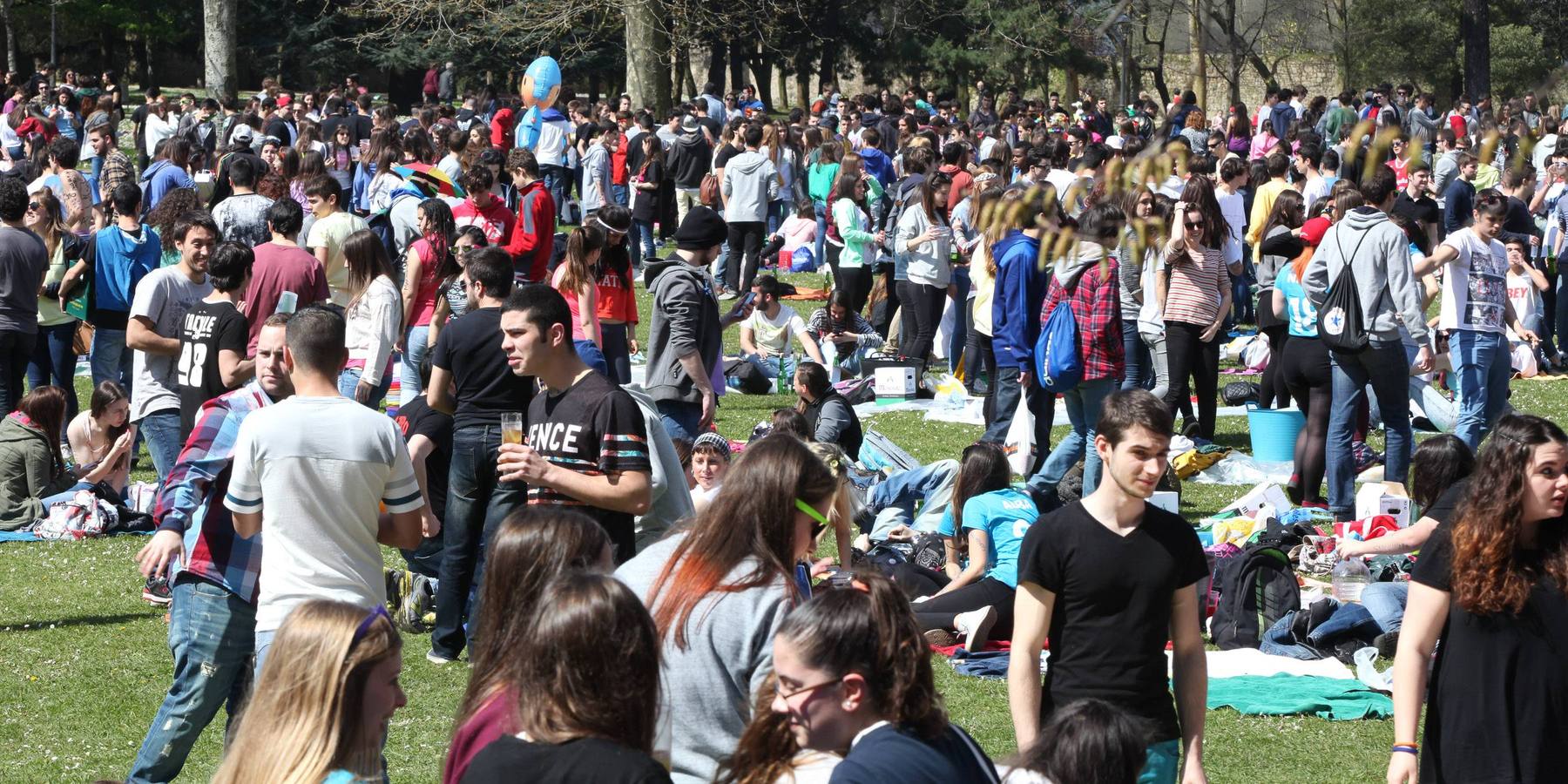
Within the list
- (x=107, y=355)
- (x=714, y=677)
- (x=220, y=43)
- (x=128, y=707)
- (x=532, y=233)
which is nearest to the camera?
(x=714, y=677)

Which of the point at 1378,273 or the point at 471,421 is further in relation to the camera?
the point at 1378,273

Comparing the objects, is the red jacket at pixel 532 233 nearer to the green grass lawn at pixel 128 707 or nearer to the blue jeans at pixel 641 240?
the green grass lawn at pixel 128 707

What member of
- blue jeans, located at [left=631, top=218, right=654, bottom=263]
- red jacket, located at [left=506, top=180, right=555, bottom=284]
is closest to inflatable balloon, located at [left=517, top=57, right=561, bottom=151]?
blue jeans, located at [left=631, top=218, right=654, bottom=263]

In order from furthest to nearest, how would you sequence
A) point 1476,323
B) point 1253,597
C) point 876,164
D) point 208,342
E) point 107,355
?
point 876,164 → point 107,355 → point 1476,323 → point 1253,597 → point 208,342

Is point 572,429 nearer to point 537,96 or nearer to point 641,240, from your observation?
point 641,240

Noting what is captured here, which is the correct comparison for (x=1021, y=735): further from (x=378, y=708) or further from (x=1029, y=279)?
(x=1029, y=279)

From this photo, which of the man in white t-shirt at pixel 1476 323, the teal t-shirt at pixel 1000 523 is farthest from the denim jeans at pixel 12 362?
the man in white t-shirt at pixel 1476 323

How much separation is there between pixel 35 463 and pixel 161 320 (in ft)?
6.48

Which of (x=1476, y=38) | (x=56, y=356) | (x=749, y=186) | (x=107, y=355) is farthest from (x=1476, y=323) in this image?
(x=749, y=186)

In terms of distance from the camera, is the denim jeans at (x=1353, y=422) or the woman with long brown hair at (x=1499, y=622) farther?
the denim jeans at (x=1353, y=422)

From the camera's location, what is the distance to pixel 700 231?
8.44 meters

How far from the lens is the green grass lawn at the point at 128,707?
5.77 metres

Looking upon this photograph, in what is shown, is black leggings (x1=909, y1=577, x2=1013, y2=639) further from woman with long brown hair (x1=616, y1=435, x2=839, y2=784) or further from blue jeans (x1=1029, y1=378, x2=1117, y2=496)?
woman with long brown hair (x1=616, y1=435, x2=839, y2=784)

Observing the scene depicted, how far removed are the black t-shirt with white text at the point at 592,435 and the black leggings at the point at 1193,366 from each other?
5.75m
